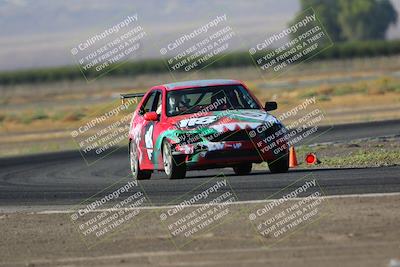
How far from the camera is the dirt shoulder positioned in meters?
9.22

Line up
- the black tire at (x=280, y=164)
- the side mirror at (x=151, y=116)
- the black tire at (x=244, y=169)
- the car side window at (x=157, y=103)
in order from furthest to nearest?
1. the black tire at (x=244, y=169)
2. the car side window at (x=157, y=103)
3. the side mirror at (x=151, y=116)
4. the black tire at (x=280, y=164)

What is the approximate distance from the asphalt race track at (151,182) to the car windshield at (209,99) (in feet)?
3.50

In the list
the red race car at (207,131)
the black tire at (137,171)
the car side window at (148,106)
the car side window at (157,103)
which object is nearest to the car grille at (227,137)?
the red race car at (207,131)

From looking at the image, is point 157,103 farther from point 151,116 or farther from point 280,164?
point 280,164

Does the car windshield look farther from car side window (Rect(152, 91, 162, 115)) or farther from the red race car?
car side window (Rect(152, 91, 162, 115))

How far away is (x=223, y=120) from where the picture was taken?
15867 millimetres

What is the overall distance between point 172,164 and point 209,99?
4.24 feet

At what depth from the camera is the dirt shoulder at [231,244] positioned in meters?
9.22

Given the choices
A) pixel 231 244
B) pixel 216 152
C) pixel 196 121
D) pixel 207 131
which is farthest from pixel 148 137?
pixel 231 244

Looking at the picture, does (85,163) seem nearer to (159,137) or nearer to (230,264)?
(159,137)

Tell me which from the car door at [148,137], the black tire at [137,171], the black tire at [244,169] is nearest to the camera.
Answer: the car door at [148,137]

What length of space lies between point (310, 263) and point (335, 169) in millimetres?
8479

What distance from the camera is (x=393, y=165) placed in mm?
17156

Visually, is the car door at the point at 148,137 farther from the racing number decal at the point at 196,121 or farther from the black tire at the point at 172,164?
the racing number decal at the point at 196,121
